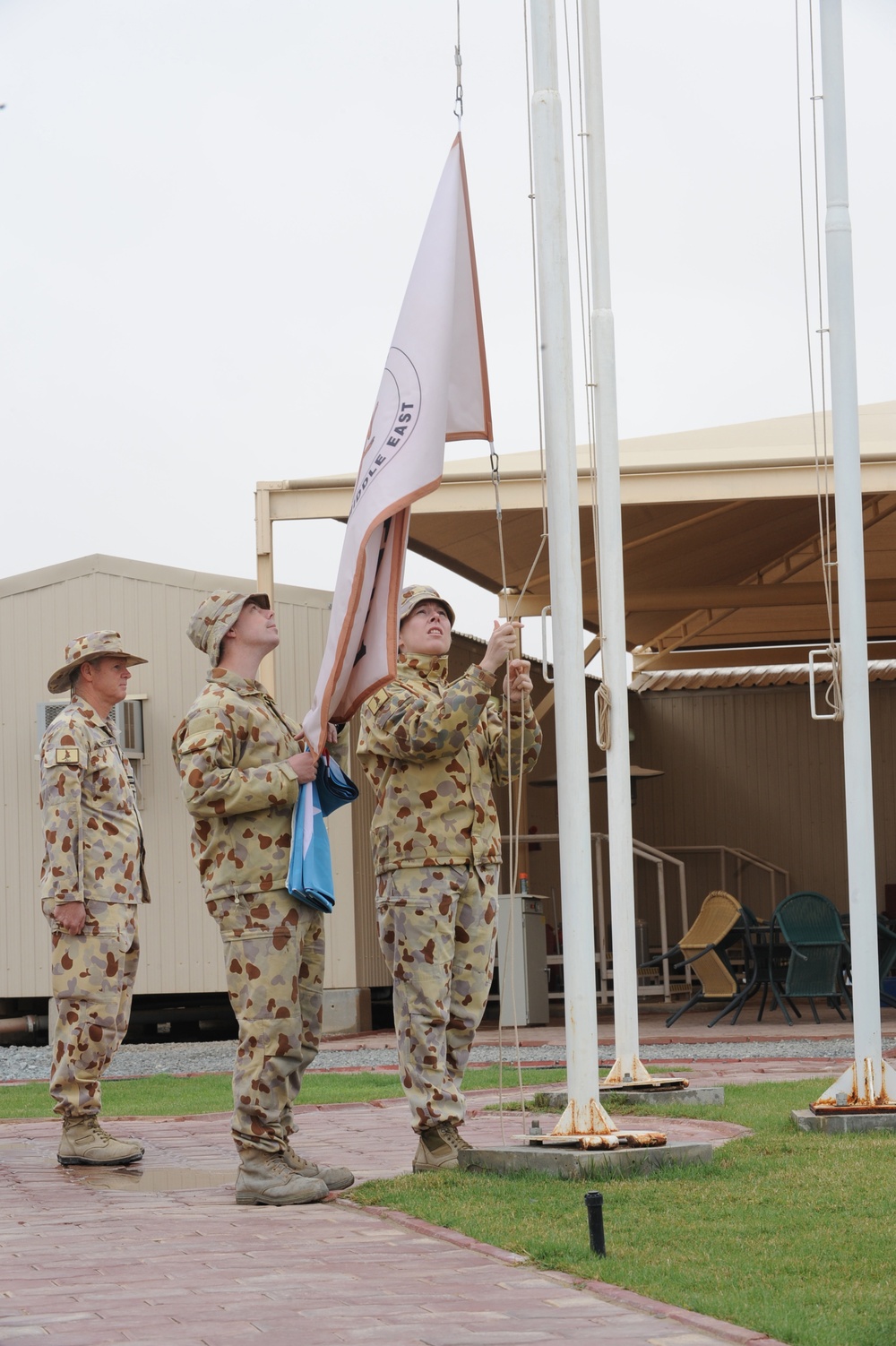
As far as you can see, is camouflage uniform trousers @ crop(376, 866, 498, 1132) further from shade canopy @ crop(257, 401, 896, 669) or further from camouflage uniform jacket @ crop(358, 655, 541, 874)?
shade canopy @ crop(257, 401, 896, 669)

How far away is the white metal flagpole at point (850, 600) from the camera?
603 cm

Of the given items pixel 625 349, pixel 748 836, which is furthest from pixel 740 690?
pixel 625 349

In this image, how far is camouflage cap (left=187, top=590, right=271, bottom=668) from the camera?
210 inches

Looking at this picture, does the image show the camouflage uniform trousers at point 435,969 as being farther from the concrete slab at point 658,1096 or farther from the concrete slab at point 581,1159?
the concrete slab at point 658,1096

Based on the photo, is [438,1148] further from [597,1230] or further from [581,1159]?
[597,1230]

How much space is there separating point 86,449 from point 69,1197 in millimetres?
16255

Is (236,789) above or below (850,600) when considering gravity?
below

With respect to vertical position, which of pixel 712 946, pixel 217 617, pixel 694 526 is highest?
pixel 694 526

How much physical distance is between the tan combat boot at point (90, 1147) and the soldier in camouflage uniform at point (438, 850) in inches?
48.5

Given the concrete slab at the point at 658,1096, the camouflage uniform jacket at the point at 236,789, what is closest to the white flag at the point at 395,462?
the camouflage uniform jacket at the point at 236,789

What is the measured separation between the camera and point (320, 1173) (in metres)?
5.25

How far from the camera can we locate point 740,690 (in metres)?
21.5

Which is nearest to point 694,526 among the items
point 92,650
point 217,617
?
point 92,650

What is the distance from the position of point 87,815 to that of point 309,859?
1.63 metres
